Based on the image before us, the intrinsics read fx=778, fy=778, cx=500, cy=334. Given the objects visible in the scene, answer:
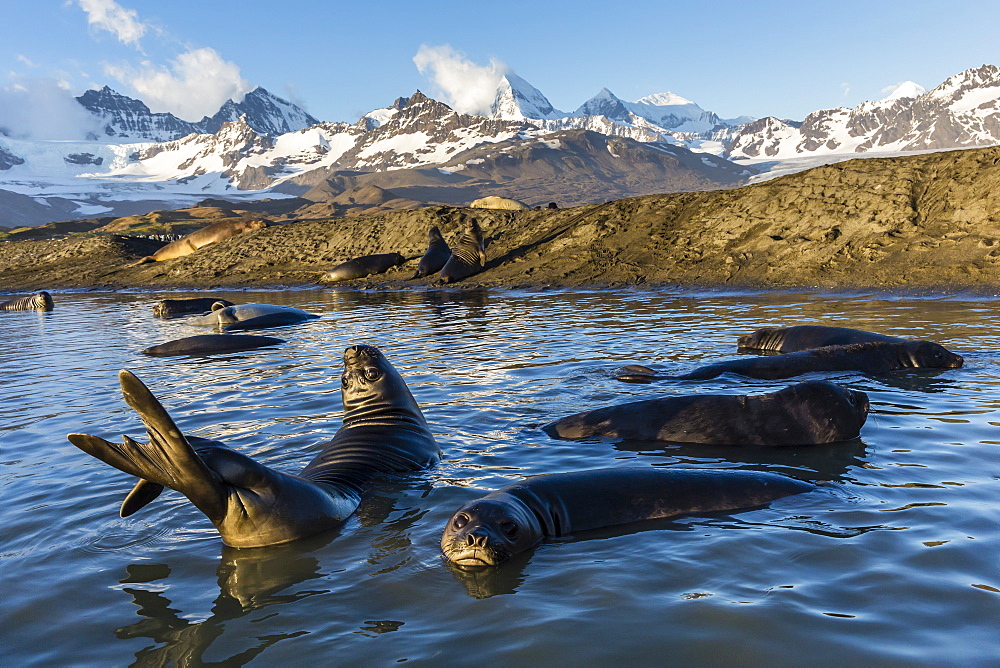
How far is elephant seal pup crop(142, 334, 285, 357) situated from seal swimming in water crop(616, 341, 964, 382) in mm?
7055

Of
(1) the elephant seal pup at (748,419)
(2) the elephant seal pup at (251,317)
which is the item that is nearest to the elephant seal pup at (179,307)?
(2) the elephant seal pup at (251,317)

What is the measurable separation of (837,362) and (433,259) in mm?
18438

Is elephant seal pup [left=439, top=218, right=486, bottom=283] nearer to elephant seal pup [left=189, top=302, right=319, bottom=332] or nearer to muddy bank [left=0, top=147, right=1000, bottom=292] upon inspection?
muddy bank [left=0, top=147, right=1000, bottom=292]

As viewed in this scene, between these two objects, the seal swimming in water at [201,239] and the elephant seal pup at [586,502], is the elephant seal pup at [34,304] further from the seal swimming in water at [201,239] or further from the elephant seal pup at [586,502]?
the elephant seal pup at [586,502]

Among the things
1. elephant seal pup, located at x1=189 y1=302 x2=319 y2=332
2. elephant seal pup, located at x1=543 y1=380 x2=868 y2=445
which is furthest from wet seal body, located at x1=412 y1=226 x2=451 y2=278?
elephant seal pup, located at x1=543 y1=380 x2=868 y2=445

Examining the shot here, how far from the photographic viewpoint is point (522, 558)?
13.4ft

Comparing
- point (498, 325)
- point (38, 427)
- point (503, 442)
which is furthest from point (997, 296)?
point (38, 427)

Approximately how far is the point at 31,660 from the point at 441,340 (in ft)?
32.1

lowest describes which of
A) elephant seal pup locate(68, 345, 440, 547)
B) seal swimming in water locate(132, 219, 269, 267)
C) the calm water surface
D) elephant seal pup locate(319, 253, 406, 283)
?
the calm water surface

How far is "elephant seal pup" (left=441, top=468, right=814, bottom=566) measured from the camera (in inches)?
160

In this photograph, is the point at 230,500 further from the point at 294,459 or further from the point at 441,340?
the point at 441,340

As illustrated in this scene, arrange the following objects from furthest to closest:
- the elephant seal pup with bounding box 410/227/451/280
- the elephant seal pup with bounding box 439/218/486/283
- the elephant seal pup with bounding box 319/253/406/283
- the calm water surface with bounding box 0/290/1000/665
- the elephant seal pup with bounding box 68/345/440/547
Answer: the elephant seal pup with bounding box 319/253/406/283 < the elephant seal pup with bounding box 410/227/451/280 < the elephant seal pup with bounding box 439/218/486/283 < the elephant seal pup with bounding box 68/345/440/547 < the calm water surface with bounding box 0/290/1000/665

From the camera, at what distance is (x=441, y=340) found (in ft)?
42.4

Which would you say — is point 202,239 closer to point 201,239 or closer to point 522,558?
point 201,239
